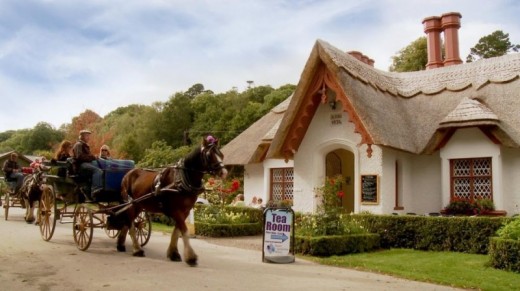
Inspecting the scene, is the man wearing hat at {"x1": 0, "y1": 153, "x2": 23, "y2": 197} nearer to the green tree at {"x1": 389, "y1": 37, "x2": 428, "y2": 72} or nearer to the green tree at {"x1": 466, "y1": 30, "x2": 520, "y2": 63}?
the green tree at {"x1": 389, "y1": 37, "x2": 428, "y2": 72}

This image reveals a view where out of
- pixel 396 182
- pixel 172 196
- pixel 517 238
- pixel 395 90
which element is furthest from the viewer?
pixel 395 90

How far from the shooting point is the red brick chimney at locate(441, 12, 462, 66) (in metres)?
23.9

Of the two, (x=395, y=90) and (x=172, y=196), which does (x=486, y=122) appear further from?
(x=172, y=196)

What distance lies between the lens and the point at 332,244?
12.3 meters

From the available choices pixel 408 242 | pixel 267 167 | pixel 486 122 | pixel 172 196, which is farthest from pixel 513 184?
pixel 172 196

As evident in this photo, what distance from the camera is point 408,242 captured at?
45.7 ft

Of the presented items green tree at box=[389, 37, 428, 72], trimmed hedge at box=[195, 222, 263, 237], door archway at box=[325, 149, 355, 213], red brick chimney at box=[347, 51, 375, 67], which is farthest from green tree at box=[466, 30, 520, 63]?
trimmed hedge at box=[195, 222, 263, 237]

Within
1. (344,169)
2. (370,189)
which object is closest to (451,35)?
(344,169)

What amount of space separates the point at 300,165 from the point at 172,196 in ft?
31.1

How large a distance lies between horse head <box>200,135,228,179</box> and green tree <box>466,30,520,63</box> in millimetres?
41514

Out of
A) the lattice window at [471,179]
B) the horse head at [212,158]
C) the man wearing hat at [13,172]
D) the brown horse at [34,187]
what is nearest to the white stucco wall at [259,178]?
the lattice window at [471,179]

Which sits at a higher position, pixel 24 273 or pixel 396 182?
pixel 396 182

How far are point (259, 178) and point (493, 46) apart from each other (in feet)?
109

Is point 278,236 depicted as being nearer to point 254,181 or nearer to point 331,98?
point 331,98
